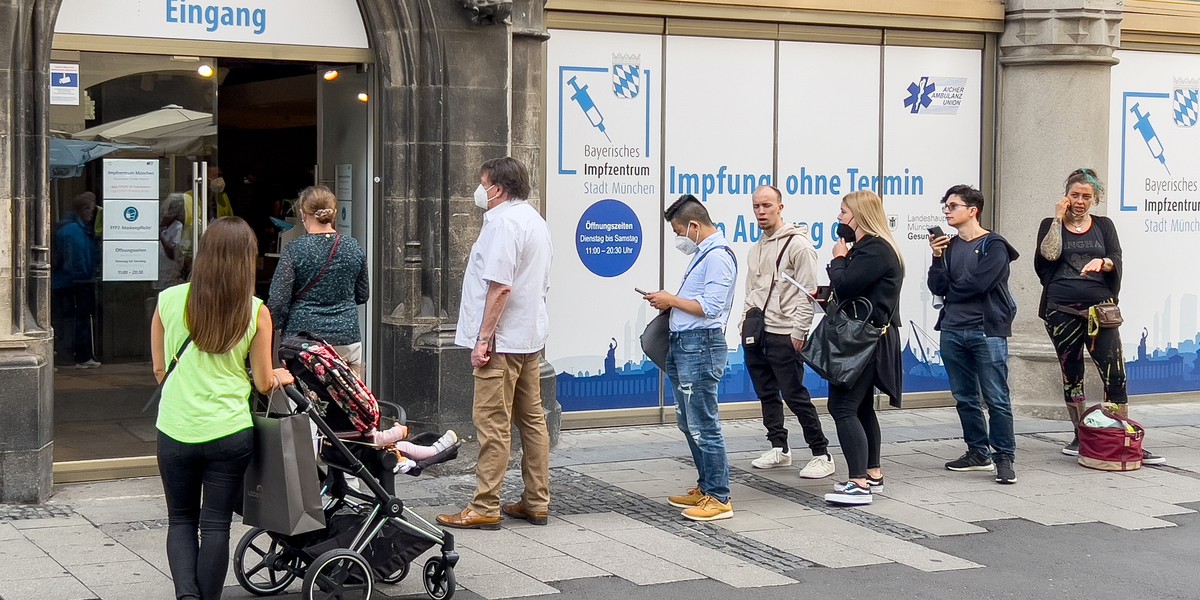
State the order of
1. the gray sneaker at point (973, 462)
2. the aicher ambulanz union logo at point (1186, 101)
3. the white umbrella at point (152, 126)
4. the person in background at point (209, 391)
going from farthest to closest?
1. the aicher ambulanz union logo at point (1186, 101)
2. the gray sneaker at point (973, 462)
3. the white umbrella at point (152, 126)
4. the person in background at point (209, 391)

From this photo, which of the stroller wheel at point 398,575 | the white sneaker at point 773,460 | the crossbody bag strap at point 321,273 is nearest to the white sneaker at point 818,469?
the white sneaker at point 773,460

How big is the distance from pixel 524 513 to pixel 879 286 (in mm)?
2331

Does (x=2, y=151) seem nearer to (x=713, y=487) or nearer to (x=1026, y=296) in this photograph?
(x=713, y=487)

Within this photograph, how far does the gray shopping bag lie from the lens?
557cm

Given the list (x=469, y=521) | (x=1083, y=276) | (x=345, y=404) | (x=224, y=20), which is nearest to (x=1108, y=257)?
(x=1083, y=276)

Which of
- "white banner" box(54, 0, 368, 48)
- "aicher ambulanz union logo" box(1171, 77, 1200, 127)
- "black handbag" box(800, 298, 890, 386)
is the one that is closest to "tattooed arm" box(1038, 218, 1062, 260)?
"black handbag" box(800, 298, 890, 386)

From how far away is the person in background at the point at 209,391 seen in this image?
5445 mm

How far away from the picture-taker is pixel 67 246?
333 inches

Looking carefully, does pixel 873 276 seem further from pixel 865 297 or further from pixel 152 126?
pixel 152 126

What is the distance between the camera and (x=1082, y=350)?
32.1 ft

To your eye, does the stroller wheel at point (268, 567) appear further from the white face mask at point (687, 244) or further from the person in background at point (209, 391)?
the white face mask at point (687, 244)

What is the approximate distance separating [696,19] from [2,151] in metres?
5.06

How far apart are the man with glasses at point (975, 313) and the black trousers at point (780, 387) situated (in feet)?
3.04

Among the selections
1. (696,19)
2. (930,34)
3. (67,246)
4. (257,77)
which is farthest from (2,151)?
(930,34)
